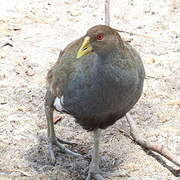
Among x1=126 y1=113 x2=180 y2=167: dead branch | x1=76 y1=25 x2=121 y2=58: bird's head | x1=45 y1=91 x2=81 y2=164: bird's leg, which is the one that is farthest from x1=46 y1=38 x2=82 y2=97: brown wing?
x1=126 y1=113 x2=180 y2=167: dead branch

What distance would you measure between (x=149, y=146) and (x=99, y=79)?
1122 mm

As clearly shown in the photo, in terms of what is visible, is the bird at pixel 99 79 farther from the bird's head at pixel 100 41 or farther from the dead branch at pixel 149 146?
the dead branch at pixel 149 146

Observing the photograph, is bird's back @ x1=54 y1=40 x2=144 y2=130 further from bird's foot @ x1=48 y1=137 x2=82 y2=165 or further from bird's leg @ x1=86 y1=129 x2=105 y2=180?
bird's foot @ x1=48 y1=137 x2=82 y2=165

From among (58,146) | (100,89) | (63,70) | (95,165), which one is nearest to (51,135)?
(58,146)

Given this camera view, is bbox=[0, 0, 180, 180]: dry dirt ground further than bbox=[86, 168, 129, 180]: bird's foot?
Yes

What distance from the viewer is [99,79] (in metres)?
3.60

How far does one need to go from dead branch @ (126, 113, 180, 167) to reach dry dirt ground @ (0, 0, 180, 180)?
80 mm

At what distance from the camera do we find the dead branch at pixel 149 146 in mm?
4288

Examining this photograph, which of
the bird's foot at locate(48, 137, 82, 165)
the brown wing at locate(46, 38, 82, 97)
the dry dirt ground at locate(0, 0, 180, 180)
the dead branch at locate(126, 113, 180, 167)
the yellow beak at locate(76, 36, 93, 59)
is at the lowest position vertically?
the dry dirt ground at locate(0, 0, 180, 180)

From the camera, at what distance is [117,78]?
3.59 meters

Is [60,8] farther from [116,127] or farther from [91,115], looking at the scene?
[91,115]

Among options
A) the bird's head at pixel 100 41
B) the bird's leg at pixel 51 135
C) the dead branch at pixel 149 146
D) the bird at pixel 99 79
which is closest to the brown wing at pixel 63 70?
the bird at pixel 99 79

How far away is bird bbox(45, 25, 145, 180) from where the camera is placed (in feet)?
11.6

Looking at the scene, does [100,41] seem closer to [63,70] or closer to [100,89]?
[100,89]
